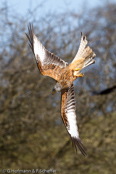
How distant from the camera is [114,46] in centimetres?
933

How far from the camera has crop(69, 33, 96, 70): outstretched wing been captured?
334 cm

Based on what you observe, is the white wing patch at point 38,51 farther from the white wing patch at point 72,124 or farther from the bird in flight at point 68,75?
the white wing patch at point 72,124

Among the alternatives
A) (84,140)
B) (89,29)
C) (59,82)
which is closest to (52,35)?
(89,29)

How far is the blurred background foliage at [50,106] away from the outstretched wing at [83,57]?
3.34 m

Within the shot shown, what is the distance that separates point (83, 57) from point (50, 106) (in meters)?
4.70

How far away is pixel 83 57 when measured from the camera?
11.1ft

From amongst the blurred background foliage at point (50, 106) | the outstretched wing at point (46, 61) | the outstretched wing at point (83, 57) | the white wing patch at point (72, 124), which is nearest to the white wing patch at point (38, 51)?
the outstretched wing at point (46, 61)

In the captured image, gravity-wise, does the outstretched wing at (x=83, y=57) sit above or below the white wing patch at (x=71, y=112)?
above

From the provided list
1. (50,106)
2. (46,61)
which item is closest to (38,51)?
(46,61)

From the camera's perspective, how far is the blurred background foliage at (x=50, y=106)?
7.38 metres

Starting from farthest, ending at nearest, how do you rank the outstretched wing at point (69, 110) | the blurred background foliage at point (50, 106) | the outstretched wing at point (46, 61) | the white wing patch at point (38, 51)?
1. the blurred background foliage at point (50, 106)
2. the white wing patch at point (38, 51)
3. the outstretched wing at point (46, 61)
4. the outstretched wing at point (69, 110)

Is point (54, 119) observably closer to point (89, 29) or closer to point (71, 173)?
point (71, 173)

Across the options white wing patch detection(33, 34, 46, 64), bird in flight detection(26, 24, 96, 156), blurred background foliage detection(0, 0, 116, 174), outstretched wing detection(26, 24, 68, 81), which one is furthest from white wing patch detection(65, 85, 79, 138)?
blurred background foliage detection(0, 0, 116, 174)

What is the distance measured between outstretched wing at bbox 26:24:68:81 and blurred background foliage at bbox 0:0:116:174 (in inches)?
124
